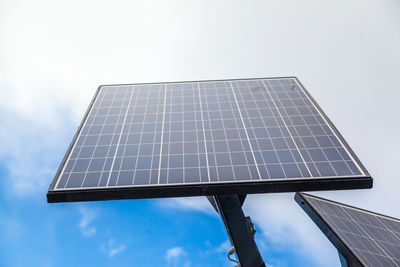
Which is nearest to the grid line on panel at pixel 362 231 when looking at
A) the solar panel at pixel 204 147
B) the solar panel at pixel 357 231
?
the solar panel at pixel 357 231

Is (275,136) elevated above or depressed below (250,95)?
below

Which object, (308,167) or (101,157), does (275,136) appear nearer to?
(308,167)

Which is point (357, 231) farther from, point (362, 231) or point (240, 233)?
point (240, 233)

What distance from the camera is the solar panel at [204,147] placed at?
292 inches

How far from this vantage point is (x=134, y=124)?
1023cm

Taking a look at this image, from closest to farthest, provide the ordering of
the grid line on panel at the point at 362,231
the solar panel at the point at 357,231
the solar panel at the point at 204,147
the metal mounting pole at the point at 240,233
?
the solar panel at the point at 204,147
the metal mounting pole at the point at 240,233
the solar panel at the point at 357,231
the grid line on panel at the point at 362,231

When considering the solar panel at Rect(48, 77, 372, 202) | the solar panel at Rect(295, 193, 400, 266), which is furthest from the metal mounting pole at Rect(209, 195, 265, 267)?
the solar panel at Rect(295, 193, 400, 266)

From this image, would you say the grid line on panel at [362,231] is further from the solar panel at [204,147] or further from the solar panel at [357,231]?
the solar panel at [204,147]

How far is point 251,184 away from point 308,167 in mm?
1743

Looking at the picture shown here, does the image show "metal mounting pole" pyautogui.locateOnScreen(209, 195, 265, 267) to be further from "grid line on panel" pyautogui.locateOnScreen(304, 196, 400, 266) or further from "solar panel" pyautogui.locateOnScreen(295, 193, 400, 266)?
"grid line on panel" pyautogui.locateOnScreen(304, 196, 400, 266)

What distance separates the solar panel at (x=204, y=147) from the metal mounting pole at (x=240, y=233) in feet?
4.29

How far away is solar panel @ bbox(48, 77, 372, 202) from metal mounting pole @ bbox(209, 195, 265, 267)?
1307 mm

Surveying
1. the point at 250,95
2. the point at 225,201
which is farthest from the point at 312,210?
the point at 250,95

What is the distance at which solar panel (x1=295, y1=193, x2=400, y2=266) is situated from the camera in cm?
883
